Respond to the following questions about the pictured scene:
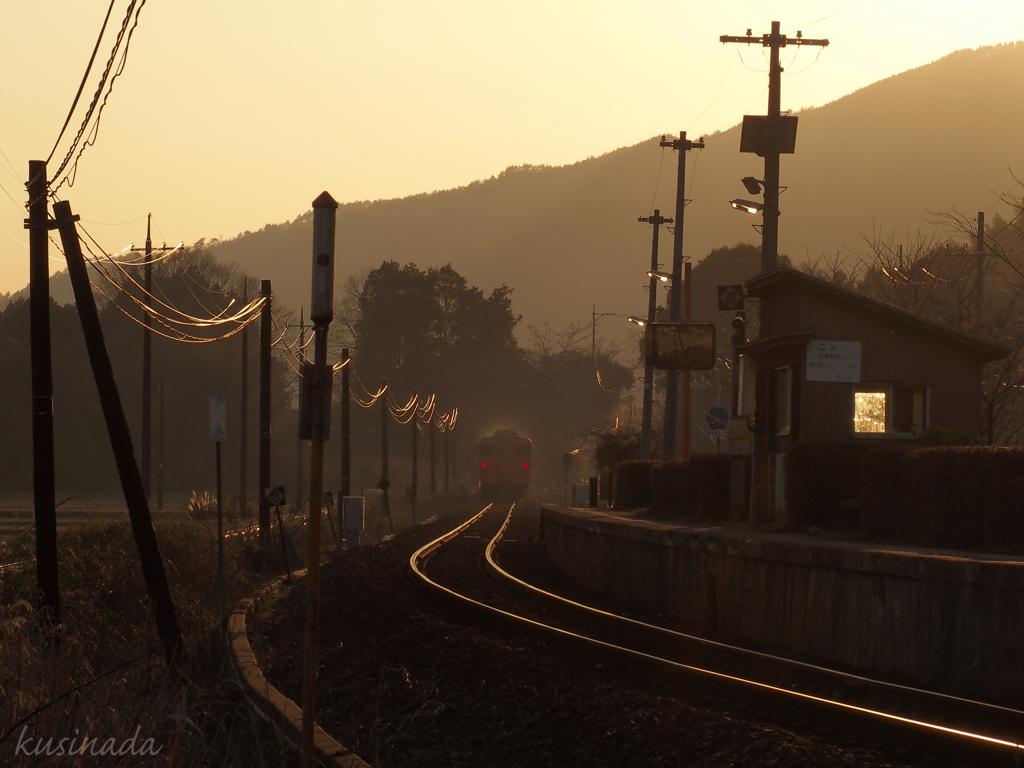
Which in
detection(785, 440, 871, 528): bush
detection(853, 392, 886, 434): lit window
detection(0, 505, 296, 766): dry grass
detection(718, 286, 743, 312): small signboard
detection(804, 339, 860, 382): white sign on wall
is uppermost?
detection(718, 286, 743, 312): small signboard

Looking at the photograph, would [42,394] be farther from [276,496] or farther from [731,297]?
[731,297]

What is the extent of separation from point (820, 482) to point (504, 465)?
1920 inches

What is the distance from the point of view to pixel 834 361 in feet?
67.4

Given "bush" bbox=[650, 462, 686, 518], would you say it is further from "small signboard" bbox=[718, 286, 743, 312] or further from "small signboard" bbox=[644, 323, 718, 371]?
"small signboard" bbox=[644, 323, 718, 371]

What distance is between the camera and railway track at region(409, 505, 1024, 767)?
280 inches

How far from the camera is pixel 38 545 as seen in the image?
12320 mm

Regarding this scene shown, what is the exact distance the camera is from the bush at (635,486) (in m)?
30.9

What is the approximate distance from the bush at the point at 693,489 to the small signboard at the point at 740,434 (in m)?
2.59

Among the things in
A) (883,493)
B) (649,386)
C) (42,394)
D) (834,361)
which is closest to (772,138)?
(834,361)

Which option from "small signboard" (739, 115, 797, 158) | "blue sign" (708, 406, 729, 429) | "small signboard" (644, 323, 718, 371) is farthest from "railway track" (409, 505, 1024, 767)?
"small signboard" (644, 323, 718, 371)

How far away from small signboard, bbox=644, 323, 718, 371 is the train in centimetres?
3471

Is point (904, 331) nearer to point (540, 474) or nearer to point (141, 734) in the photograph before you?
point (141, 734)

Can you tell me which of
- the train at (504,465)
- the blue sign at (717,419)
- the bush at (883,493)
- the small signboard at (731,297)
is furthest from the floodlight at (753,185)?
the train at (504,465)

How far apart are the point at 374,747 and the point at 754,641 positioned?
667 cm
